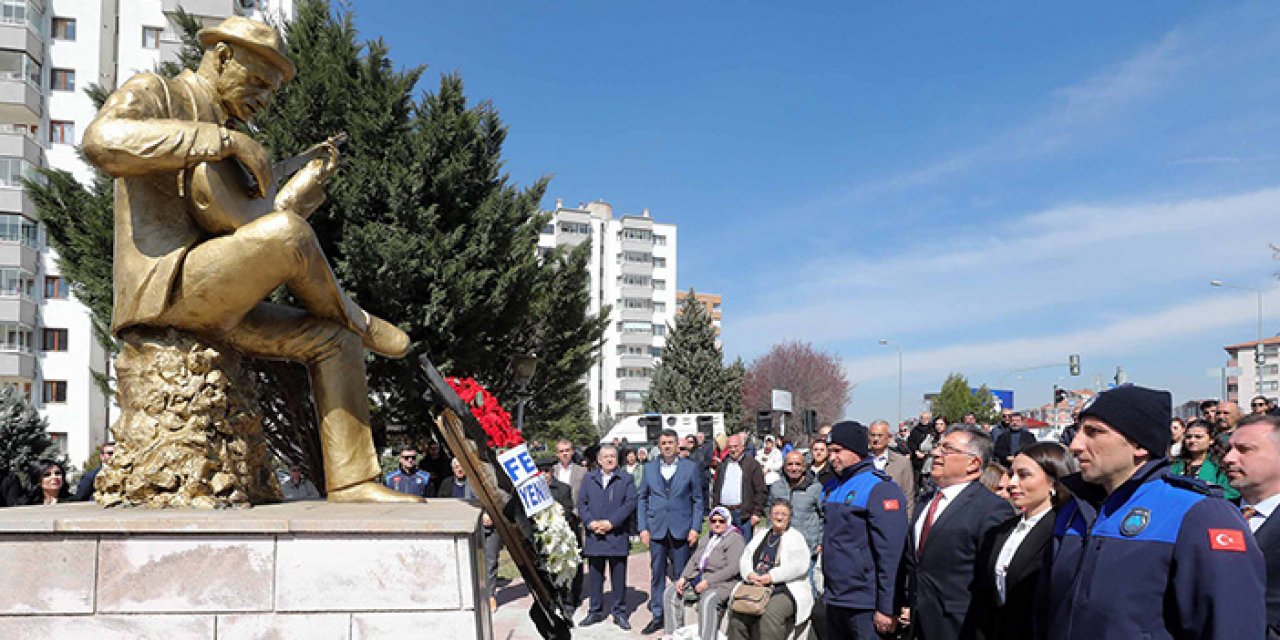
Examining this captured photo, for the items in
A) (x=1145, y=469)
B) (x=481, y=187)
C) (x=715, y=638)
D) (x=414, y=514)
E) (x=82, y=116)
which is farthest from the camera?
(x=82, y=116)

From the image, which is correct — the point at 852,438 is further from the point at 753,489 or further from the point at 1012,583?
the point at 753,489

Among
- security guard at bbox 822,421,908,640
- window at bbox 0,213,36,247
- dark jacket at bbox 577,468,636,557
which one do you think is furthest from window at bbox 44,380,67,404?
security guard at bbox 822,421,908,640

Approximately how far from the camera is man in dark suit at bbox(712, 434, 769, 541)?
450 inches

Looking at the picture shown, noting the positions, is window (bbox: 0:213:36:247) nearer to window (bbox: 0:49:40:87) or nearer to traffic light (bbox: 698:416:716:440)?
window (bbox: 0:49:40:87)

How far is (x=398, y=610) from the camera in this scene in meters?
3.71

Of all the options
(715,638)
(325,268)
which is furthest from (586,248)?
(325,268)

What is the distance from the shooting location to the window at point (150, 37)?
39.0 meters

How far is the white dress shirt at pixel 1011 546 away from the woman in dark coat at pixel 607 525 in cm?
628

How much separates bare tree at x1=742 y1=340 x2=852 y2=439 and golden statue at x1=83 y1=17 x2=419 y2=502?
59.0 meters

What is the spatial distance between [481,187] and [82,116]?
31318 millimetres

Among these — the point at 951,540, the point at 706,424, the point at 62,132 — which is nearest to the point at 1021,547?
the point at 951,540

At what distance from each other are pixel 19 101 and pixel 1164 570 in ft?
145

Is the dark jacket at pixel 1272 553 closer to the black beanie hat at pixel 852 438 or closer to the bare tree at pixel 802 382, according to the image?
the black beanie hat at pixel 852 438

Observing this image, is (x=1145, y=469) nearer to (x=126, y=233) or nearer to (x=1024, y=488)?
(x=1024, y=488)
